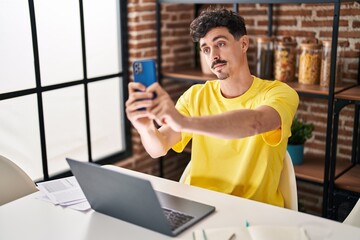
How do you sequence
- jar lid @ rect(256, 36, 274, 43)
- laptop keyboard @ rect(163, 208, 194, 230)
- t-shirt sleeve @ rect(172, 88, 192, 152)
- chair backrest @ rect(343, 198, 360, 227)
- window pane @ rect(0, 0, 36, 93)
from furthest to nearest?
jar lid @ rect(256, 36, 274, 43)
window pane @ rect(0, 0, 36, 93)
t-shirt sleeve @ rect(172, 88, 192, 152)
chair backrest @ rect(343, 198, 360, 227)
laptop keyboard @ rect(163, 208, 194, 230)

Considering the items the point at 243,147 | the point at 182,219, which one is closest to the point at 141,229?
the point at 182,219

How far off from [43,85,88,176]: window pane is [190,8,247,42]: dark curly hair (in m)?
1.20

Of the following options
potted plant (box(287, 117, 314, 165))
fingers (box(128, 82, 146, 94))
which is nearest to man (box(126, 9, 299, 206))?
fingers (box(128, 82, 146, 94))

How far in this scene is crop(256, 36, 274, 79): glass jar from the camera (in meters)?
3.15

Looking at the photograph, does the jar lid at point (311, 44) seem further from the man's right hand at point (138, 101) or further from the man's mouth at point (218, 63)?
the man's right hand at point (138, 101)

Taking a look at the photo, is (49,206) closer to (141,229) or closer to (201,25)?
(141,229)

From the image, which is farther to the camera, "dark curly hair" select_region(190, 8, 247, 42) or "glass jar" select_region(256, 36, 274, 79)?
"glass jar" select_region(256, 36, 274, 79)

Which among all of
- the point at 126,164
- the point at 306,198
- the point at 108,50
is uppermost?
the point at 108,50

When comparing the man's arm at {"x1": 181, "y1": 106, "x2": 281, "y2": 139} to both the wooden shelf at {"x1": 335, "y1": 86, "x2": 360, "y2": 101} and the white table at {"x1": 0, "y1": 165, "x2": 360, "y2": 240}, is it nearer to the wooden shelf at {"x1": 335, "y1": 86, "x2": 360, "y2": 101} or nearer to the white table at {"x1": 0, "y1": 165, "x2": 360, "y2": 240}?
the white table at {"x1": 0, "y1": 165, "x2": 360, "y2": 240}

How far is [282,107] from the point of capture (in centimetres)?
187

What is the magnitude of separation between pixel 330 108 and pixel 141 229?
4.98ft

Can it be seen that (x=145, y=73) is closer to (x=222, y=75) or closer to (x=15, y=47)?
(x=222, y=75)

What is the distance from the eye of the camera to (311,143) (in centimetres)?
332

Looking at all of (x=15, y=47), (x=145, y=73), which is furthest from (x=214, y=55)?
(x=15, y=47)
